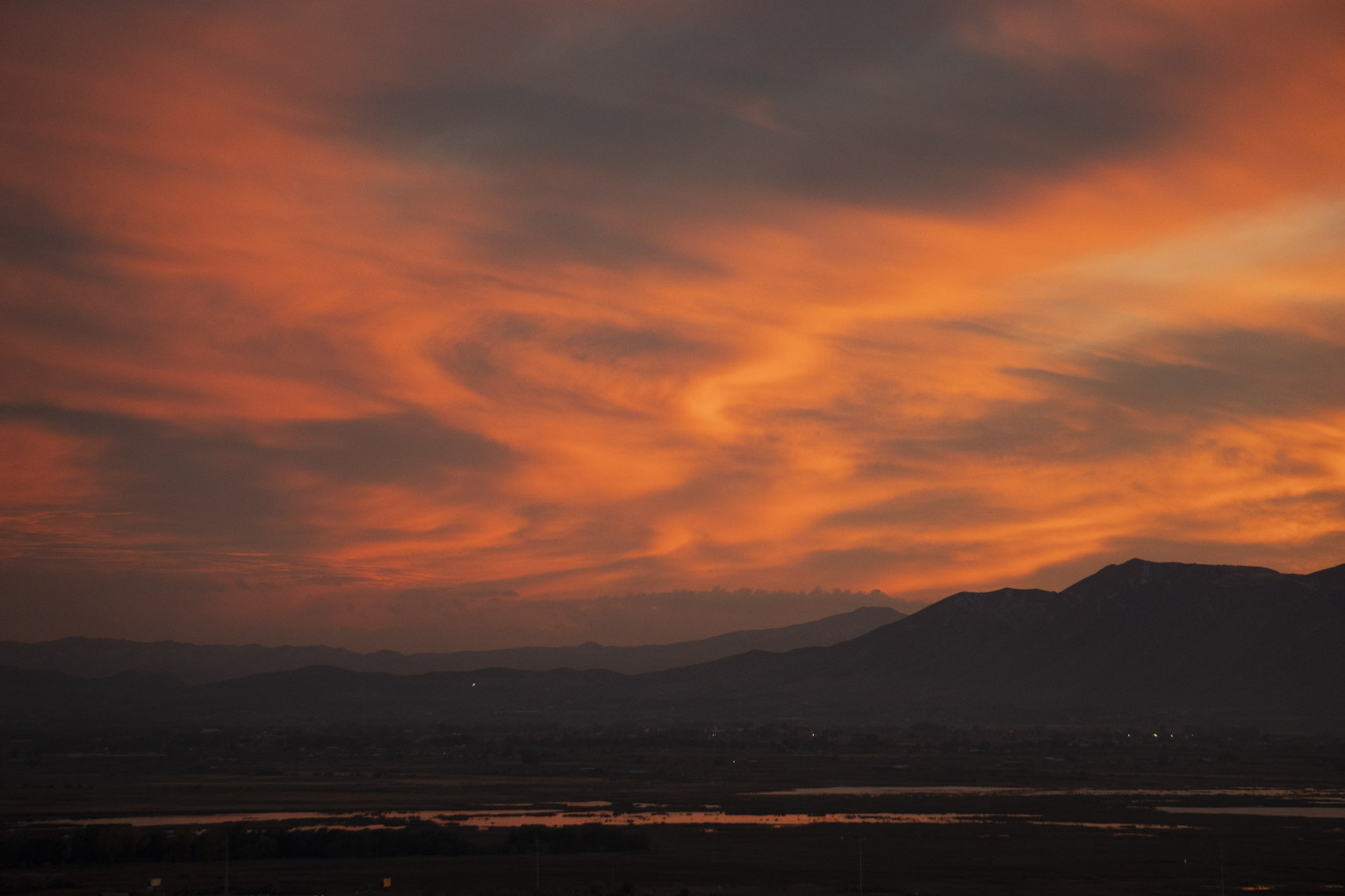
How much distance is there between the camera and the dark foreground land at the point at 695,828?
67000 mm

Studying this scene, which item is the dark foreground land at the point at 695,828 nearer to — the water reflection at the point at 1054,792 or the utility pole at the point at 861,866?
the utility pole at the point at 861,866

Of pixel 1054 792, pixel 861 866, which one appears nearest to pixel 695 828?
pixel 861 866

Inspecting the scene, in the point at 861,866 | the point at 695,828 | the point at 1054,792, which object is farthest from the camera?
the point at 1054,792

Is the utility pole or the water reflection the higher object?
the utility pole

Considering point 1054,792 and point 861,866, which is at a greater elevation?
point 861,866

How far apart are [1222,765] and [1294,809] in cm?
4950

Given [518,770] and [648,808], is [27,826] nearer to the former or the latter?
[648,808]

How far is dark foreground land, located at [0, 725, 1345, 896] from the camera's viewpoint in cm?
6700

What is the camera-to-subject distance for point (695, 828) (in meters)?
87.1

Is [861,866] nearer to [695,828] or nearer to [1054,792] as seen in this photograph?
[695,828]

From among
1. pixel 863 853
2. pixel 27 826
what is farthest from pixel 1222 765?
pixel 27 826

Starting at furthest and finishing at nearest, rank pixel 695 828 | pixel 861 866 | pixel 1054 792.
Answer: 1. pixel 1054 792
2. pixel 695 828
3. pixel 861 866

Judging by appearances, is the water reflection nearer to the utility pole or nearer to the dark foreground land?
the dark foreground land

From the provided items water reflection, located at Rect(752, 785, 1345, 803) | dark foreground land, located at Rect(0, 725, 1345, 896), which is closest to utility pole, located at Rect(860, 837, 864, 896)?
dark foreground land, located at Rect(0, 725, 1345, 896)
